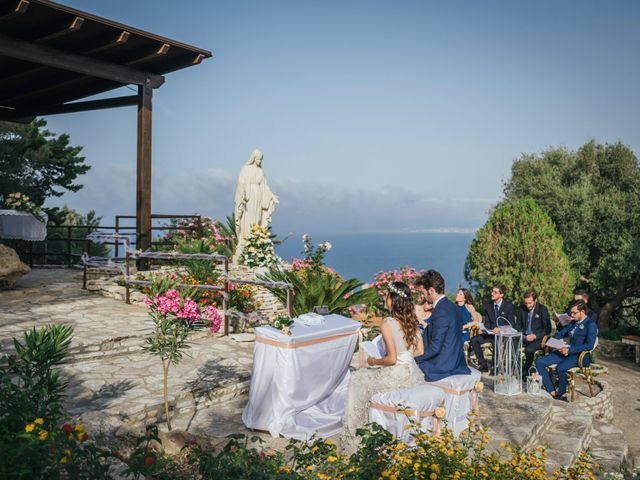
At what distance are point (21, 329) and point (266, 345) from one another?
4855 mm

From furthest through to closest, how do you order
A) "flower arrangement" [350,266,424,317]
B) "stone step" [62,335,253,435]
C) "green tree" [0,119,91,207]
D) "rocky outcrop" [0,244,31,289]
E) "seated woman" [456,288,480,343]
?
"green tree" [0,119,91,207], "rocky outcrop" [0,244,31,289], "flower arrangement" [350,266,424,317], "seated woman" [456,288,480,343], "stone step" [62,335,253,435]

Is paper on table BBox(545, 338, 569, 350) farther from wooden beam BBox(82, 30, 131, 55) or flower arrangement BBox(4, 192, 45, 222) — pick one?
flower arrangement BBox(4, 192, 45, 222)

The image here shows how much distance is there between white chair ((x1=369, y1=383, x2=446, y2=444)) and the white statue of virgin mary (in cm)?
898

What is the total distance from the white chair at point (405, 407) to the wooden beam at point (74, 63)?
9.30 m

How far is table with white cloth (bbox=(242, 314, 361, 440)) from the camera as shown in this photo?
5605 millimetres

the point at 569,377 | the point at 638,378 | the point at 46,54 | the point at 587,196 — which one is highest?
the point at 46,54

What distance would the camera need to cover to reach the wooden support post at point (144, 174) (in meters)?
12.9

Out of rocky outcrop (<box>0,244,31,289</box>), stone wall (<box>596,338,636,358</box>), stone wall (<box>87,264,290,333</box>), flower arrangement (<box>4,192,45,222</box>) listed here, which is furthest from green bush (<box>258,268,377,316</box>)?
A: flower arrangement (<box>4,192,45,222</box>)

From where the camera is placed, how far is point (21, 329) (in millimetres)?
8633

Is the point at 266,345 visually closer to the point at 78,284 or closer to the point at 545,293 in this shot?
the point at 78,284

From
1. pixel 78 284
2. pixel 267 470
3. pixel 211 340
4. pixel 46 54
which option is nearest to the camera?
pixel 267 470

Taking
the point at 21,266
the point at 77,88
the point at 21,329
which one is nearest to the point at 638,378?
the point at 21,329

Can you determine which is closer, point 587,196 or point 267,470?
point 267,470

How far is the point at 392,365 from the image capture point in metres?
5.06
